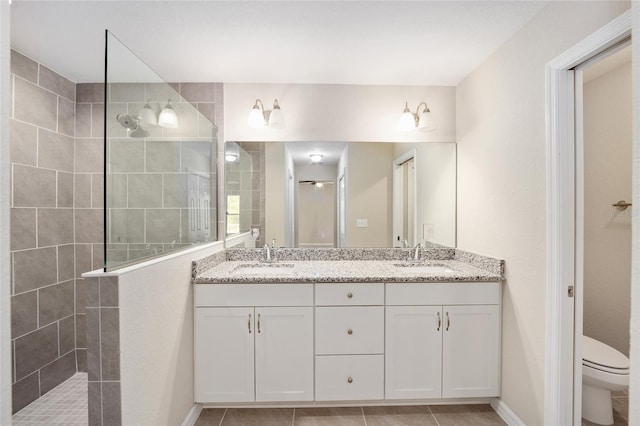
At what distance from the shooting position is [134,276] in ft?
4.31

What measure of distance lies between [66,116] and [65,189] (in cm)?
55

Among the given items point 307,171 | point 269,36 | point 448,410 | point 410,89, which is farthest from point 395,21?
point 448,410

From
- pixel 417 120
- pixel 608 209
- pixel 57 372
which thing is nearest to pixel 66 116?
pixel 57 372

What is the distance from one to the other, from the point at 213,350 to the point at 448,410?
5.15 feet

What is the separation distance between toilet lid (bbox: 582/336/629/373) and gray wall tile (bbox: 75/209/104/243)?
3393 mm

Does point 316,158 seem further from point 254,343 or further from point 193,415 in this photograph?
point 193,415

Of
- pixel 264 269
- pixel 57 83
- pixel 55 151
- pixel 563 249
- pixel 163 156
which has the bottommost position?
pixel 264 269

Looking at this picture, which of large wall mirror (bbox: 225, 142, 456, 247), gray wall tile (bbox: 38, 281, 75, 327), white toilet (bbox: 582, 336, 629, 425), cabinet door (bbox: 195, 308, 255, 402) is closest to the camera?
white toilet (bbox: 582, 336, 629, 425)

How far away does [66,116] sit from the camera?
2336 millimetres

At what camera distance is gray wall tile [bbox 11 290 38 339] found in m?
1.94

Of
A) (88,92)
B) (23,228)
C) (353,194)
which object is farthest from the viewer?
(353,194)

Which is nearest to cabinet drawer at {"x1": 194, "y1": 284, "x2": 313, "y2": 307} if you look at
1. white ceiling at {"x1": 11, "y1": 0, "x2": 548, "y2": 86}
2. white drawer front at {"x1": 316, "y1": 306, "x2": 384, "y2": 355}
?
white drawer front at {"x1": 316, "y1": 306, "x2": 384, "y2": 355}

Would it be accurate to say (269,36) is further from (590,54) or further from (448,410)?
(448,410)

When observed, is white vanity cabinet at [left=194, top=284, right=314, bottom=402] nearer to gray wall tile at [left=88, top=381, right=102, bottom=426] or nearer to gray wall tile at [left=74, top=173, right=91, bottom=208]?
gray wall tile at [left=88, top=381, right=102, bottom=426]
